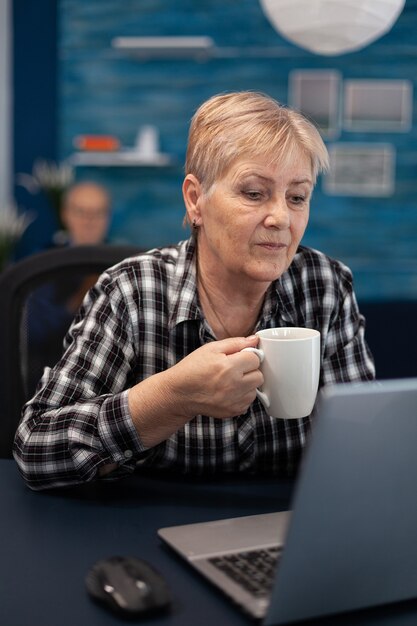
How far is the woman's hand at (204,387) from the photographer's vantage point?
986 mm

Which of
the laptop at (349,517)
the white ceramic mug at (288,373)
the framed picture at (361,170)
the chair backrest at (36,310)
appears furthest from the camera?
the framed picture at (361,170)

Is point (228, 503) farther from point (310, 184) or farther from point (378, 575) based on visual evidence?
point (310, 184)

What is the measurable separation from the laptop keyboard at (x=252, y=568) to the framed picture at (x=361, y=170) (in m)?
4.42

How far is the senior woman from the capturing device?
1116 mm

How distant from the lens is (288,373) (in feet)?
3.22

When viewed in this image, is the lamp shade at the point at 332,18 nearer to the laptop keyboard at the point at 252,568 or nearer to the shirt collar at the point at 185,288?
the shirt collar at the point at 185,288

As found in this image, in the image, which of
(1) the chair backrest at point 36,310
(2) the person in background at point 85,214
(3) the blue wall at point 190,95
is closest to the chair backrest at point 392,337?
(1) the chair backrest at point 36,310

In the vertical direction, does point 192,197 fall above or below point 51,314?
above

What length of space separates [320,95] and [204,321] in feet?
13.4

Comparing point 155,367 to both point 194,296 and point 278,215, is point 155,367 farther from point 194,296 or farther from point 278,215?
point 278,215

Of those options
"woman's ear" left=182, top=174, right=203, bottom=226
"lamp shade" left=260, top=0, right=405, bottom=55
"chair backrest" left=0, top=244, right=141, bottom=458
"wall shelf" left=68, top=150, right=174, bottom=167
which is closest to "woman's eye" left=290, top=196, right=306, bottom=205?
"woman's ear" left=182, top=174, right=203, bottom=226

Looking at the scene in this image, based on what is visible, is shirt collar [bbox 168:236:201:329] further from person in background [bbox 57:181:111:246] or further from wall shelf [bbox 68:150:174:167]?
wall shelf [bbox 68:150:174:167]

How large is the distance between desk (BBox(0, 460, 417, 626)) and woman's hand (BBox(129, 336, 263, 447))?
0.38 feet

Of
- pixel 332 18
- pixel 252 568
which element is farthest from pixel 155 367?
pixel 332 18
